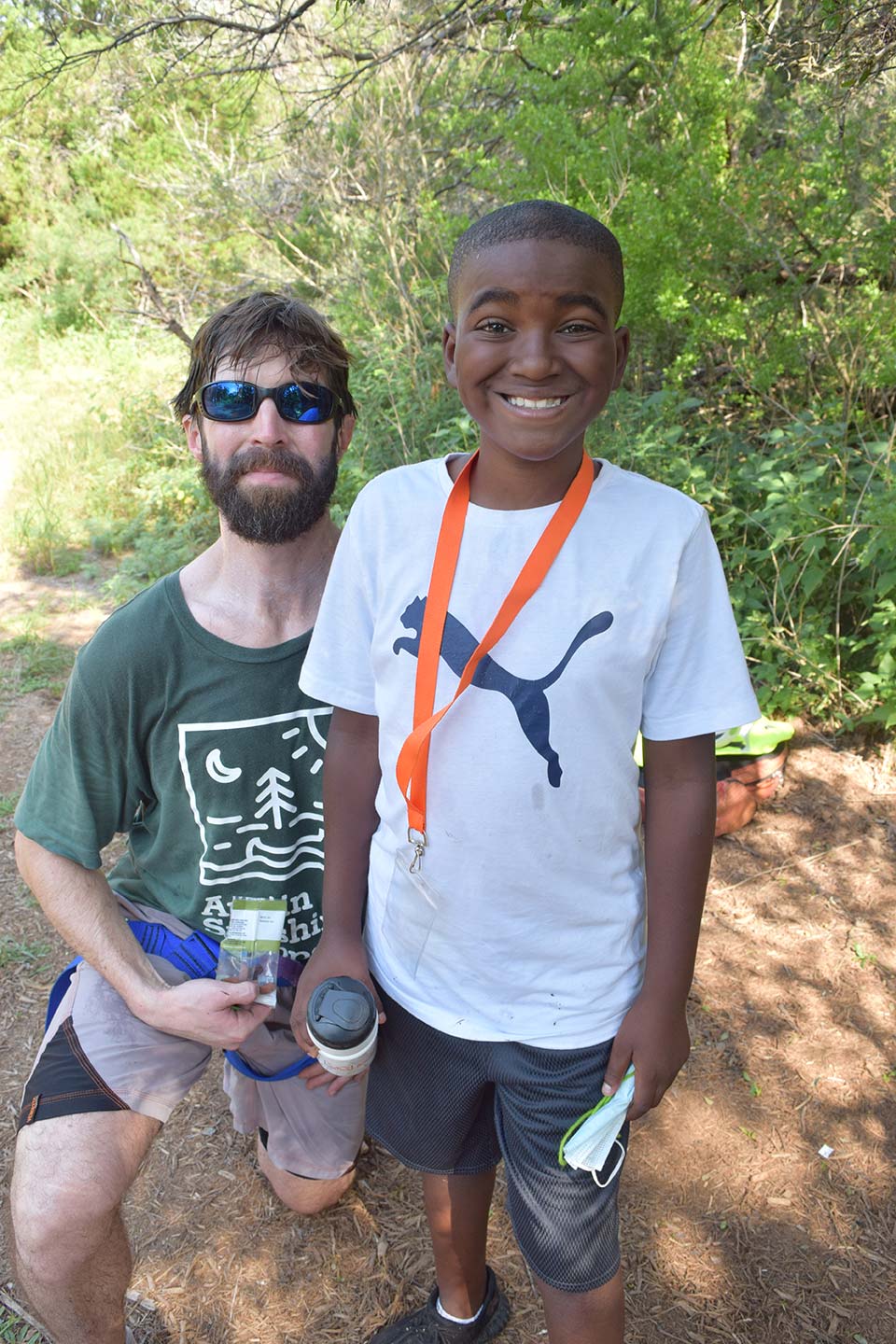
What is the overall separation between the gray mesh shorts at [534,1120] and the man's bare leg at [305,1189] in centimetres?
89

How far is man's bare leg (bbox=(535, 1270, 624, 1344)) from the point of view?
1.62 meters

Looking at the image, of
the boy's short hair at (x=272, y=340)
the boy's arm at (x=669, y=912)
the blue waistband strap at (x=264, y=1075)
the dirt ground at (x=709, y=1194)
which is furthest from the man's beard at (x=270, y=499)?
the dirt ground at (x=709, y=1194)

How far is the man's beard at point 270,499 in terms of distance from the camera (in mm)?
2172

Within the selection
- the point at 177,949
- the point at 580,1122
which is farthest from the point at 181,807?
the point at 580,1122

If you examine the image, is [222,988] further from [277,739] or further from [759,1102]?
[759,1102]

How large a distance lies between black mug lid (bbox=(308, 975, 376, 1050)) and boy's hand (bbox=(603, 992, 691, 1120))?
424 mm

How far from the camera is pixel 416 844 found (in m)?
1.60

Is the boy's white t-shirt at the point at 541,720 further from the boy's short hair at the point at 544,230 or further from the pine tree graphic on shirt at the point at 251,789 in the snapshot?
the pine tree graphic on shirt at the point at 251,789

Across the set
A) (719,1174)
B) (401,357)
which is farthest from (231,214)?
(719,1174)

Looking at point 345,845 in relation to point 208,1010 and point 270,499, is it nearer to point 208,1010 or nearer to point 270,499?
point 208,1010

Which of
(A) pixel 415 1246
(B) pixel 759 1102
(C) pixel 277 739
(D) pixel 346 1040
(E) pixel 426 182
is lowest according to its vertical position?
(A) pixel 415 1246

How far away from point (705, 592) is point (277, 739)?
3.38ft

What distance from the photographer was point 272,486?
7.17ft

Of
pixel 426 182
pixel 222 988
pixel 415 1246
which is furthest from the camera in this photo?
pixel 426 182
